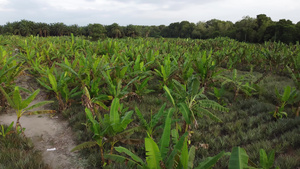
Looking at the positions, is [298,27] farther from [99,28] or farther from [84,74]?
[99,28]

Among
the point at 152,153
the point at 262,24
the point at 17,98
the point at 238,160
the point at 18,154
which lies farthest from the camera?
the point at 262,24

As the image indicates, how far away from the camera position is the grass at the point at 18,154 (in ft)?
7.23

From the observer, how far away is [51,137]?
315 cm

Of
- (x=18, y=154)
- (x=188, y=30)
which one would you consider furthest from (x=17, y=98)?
(x=188, y=30)

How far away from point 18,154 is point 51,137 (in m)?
0.74

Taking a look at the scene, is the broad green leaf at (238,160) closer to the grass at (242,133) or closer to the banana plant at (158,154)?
the banana plant at (158,154)

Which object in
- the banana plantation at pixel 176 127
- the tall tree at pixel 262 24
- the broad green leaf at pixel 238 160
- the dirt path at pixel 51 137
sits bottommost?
the dirt path at pixel 51 137

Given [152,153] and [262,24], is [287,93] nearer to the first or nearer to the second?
[152,153]

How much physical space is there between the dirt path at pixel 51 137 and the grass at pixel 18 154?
14 cm

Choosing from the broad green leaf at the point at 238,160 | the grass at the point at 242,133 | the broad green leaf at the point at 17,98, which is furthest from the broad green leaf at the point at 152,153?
the broad green leaf at the point at 17,98

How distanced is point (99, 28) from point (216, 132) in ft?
121

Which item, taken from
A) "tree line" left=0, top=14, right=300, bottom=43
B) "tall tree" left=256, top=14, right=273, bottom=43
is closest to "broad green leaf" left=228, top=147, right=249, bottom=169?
"tree line" left=0, top=14, right=300, bottom=43

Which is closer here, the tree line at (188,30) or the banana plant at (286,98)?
the banana plant at (286,98)

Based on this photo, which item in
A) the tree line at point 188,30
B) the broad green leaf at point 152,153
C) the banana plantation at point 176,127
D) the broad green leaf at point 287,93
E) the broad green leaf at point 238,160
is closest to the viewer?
the broad green leaf at point 238,160
